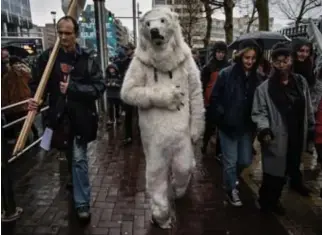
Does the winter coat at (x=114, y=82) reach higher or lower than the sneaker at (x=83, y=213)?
higher

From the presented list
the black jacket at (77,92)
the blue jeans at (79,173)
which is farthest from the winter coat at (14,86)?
the blue jeans at (79,173)

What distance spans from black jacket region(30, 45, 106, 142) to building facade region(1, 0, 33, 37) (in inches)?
329

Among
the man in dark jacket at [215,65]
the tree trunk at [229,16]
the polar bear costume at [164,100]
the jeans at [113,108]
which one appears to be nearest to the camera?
the polar bear costume at [164,100]

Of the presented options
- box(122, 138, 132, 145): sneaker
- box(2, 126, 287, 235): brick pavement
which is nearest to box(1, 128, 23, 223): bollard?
box(2, 126, 287, 235): brick pavement

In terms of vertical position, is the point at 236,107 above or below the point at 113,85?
above

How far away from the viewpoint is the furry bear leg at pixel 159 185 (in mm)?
3650

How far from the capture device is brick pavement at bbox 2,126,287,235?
3825 mm

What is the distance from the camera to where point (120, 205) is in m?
4.43

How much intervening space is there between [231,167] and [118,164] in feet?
7.72

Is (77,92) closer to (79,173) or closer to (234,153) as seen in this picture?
(79,173)

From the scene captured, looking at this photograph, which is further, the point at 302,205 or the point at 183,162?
the point at 302,205

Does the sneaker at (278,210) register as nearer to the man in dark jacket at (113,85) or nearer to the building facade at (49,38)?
the building facade at (49,38)

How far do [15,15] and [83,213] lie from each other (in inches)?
521

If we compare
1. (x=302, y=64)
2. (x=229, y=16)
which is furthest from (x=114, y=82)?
(x=229, y=16)
